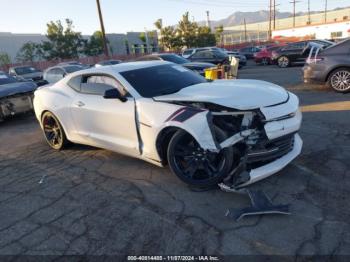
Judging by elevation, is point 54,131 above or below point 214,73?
A: below

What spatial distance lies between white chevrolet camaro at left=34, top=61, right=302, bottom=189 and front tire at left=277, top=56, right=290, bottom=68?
14.7 metres

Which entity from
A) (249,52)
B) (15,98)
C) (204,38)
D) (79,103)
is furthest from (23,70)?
(204,38)

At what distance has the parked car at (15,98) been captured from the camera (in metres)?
8.66

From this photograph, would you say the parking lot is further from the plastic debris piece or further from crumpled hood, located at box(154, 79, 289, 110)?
crumpled hood, located at box(154, 79, 289, 110)

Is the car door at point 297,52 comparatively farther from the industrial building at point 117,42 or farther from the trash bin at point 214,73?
the industrial building at point 117,42

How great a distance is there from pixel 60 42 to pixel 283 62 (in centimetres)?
3031

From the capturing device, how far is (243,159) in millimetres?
3682

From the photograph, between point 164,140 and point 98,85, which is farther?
point 98,85

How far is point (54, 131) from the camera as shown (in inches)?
235

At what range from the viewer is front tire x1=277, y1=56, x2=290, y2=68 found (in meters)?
18.3

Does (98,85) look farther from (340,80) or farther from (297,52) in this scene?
(297,52)

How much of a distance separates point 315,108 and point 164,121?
504 centimetres

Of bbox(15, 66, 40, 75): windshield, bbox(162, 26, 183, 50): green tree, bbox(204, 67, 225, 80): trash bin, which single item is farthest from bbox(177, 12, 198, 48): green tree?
bbox(204, 67, 225, 80): trash bin

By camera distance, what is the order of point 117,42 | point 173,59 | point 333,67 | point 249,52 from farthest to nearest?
point 117,42, point 249,52, point 173,59, point 333,67
